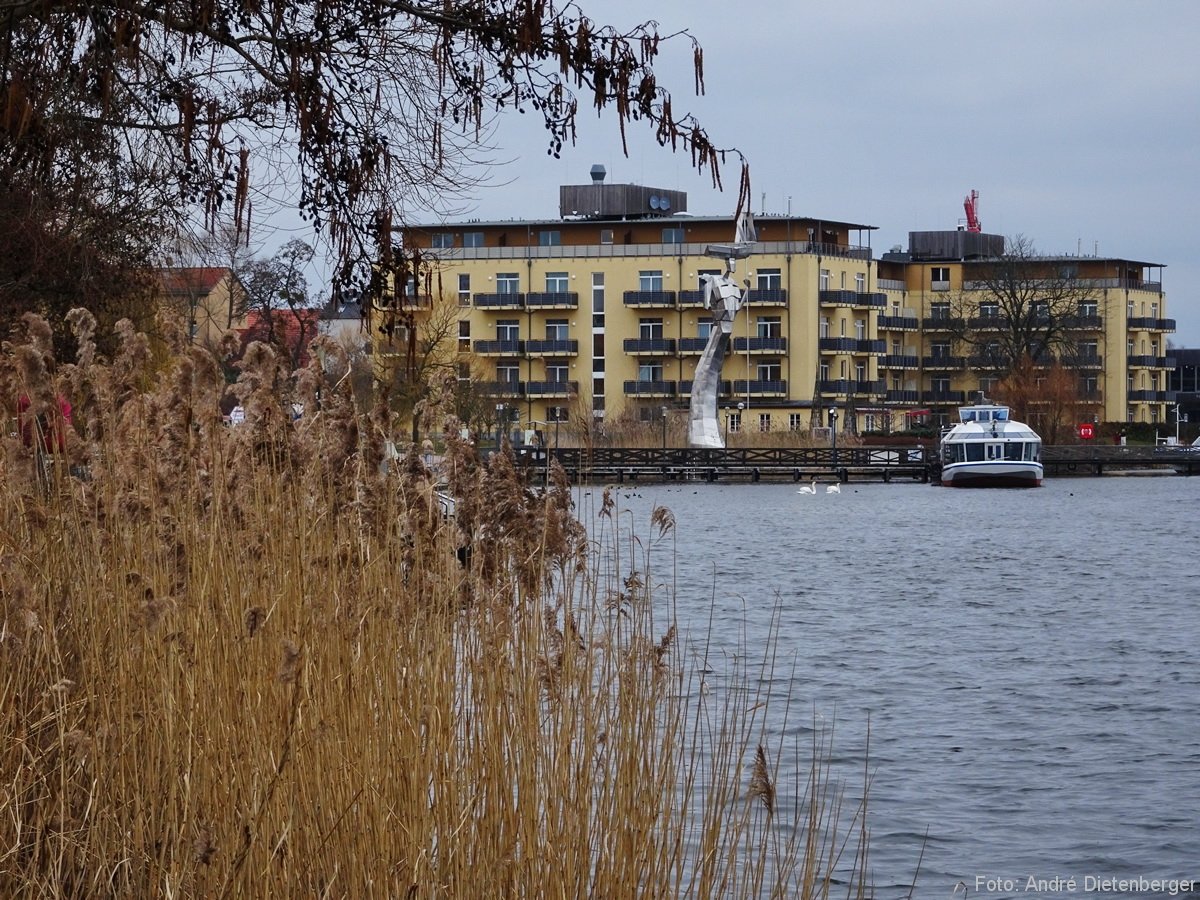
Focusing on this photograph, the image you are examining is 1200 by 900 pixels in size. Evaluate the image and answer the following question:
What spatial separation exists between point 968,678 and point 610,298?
67.1 meters

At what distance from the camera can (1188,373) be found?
402 ft

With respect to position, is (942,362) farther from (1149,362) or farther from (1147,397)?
(1149,362)

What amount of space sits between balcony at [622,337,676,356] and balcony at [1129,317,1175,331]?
80.7ft

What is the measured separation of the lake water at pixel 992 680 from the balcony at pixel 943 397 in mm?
48973

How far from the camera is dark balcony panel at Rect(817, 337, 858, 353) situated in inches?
3187

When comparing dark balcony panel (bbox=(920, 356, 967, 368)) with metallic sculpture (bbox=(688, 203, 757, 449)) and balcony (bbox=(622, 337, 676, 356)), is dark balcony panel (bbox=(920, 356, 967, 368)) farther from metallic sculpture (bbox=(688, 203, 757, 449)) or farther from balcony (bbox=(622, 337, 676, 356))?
metallic sculpture (bbox=(688, 203, 757, 449))

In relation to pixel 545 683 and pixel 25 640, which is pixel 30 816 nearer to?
pixel 25 640

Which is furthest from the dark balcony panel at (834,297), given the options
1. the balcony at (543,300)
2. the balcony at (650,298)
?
the balcony at (543,300)

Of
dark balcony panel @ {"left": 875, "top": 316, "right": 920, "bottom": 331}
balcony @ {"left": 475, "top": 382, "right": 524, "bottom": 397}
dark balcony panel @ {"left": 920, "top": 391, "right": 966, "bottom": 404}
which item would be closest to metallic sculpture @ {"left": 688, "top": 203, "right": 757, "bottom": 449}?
balcony @ {"left": 475, "top": 382, "right": 524, "bottom": 397}

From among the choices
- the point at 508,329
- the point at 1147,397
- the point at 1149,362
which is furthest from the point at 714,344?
the point at 1149,362

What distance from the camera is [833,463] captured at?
62500mm

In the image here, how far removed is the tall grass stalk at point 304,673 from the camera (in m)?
4.26

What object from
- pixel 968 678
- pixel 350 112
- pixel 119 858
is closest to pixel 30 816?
pixel 119 858

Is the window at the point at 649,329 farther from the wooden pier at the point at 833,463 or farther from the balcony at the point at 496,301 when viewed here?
the wooden pier at the point at 833,463
